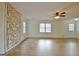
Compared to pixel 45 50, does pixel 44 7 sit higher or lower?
higher

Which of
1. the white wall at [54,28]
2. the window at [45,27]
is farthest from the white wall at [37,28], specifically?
the window at [45,27]

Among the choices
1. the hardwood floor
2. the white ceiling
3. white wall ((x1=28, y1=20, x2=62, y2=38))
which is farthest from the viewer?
white wall ((x1=28, y1=20, x2=62, y2=38))

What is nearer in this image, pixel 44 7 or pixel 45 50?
pixel 45 50

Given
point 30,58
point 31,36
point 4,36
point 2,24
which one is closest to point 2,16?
point 2,24

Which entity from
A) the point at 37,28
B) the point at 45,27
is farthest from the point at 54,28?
the point at 37,28

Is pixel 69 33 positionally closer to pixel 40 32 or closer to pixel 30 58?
pixel 40 32

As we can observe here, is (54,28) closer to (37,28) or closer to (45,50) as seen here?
(37,28)

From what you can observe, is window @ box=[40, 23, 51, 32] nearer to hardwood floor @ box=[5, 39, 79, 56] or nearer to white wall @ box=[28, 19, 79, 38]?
white wall @ box=[28, 19, 79, 38]

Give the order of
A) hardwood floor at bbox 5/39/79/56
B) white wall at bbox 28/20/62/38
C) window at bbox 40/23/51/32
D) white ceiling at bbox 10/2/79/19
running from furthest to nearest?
1. window at bbox 40/23/51/32
2. white wall at bbox 28/20/62/38
3. white ceiling at bbox 10/2/79/19
4. hardwood floor at bbox 5/39/79/56

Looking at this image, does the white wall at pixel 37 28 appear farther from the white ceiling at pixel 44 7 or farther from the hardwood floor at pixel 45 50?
the hardwood floor at pixel 45 50

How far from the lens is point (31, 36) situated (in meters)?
16.2

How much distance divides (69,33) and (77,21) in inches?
55.1

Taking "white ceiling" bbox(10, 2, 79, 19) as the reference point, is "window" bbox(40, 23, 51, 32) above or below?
below

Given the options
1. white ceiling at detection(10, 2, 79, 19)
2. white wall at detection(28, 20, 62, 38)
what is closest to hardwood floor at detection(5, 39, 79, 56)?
white ceiling at detection(10, 2, 79, 19)
